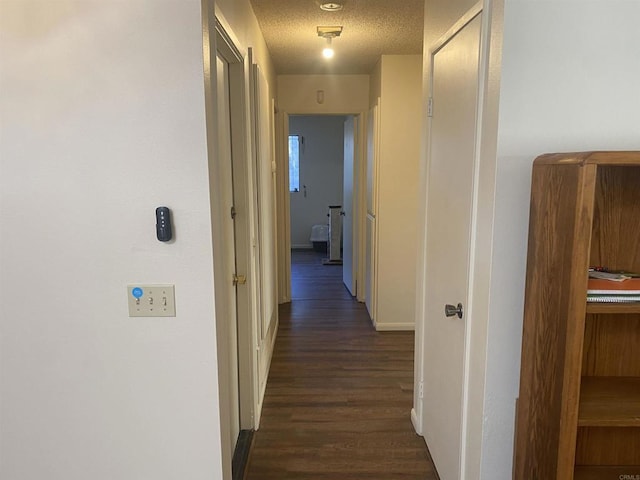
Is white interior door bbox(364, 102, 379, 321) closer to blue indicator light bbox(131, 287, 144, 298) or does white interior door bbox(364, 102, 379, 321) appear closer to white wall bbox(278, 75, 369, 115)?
white wall bbox(278, 75, 369, 115)


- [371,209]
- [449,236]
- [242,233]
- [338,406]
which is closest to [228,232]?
[242,233]

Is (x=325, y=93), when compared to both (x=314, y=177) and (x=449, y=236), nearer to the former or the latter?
(x=449, y=236)

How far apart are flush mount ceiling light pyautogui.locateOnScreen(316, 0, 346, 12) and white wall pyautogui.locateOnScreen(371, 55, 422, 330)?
1.25 m

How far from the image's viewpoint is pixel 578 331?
3.67 feet

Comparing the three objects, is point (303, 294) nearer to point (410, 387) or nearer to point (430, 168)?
point (410, 387)

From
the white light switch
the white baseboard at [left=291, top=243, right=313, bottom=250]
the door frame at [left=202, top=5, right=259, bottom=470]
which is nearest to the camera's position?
the white light switch

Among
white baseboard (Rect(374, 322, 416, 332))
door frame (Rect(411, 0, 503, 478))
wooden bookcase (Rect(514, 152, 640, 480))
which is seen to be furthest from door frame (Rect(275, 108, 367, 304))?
wooden bookcase (Rect(514, 152, 640, 480))

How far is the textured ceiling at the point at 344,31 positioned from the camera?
8.84ft

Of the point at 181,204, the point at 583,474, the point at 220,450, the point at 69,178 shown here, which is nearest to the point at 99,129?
the point at 69,178

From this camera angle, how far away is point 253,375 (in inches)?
99.5

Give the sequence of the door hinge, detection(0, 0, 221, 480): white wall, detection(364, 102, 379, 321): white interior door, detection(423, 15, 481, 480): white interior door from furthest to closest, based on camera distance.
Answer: detection(364, 102, 379, 321): white interior door
the door hinge
detection(423, 15, 481, 480): white interior door
detection(0, 0, 221, 480): white wall

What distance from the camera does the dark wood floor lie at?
227 centimetres

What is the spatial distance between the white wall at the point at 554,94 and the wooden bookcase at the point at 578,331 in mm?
128

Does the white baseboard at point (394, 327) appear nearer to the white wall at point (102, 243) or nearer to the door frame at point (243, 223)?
the door frame at point (243, 223)
